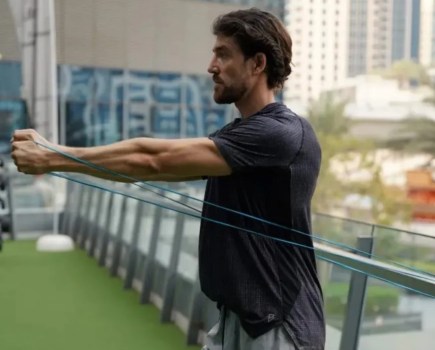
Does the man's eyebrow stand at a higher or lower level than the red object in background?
higher

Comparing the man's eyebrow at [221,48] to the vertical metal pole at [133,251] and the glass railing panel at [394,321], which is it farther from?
the vertical metal pole at [133,251]

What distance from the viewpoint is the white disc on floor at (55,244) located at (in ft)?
23.0

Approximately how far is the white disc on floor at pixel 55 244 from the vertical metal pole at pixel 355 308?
16.5ft

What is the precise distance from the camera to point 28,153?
116cm

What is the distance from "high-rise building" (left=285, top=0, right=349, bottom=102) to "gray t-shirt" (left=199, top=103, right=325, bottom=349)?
12.6 meters

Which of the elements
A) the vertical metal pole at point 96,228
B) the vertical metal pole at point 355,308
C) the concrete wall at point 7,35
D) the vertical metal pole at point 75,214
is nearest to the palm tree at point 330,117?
the vertical metal pole at point 75,214

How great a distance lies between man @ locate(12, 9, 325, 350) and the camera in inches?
46.8

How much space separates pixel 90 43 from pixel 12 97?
131 centimetres

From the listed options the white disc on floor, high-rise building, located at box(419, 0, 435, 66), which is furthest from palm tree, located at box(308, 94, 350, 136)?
the white disc on floor

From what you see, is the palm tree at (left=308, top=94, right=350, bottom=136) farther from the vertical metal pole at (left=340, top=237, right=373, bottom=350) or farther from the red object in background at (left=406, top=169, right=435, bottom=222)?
the vertical metal pole at (left=340, top=237, right=373, bottom=350)

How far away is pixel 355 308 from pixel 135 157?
1.31 m

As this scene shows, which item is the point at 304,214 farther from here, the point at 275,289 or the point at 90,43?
the point at 90,43

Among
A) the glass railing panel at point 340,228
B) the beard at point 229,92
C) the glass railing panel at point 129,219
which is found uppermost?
the beard at point 229,92

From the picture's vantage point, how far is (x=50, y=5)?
6.90 m
